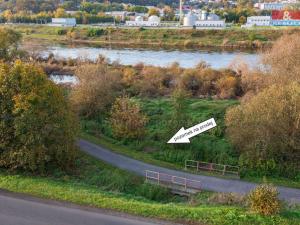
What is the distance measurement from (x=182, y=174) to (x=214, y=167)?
2.39 metres

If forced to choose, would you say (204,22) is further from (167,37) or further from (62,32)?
(62,32)

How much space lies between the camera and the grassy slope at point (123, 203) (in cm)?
1644

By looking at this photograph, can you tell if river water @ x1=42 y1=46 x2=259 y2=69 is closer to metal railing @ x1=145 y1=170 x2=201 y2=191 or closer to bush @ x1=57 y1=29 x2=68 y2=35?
bush @ x1=57 y1=29 x2=68 y2=35

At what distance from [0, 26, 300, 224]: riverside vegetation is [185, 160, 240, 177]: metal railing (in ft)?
2.19

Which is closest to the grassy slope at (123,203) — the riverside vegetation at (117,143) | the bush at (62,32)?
the riverside vegetation at (117,143)

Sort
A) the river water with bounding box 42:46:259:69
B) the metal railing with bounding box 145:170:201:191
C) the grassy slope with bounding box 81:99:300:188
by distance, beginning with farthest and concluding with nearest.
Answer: the river water with bounding box 42:46:259:69, the grassy slope with bounding box 81:99:300:188, the metal railing with bounding box 145:170:201:191

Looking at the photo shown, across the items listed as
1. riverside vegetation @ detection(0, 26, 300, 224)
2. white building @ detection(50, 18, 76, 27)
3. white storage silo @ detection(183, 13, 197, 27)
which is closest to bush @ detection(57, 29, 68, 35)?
white building @ detection(50, 18, 76, 27)

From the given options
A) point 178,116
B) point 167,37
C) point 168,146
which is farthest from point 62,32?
point 168,146

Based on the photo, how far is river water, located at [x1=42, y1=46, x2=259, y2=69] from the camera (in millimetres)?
71625

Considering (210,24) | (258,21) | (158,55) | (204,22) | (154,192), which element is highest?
(258,21)

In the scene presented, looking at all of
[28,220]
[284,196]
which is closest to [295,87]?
[284,196]

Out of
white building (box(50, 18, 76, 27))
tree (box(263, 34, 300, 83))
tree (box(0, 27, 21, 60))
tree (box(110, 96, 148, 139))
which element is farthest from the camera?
white building (box(50, 18, 76, 27))

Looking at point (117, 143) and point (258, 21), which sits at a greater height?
point (258, 21)

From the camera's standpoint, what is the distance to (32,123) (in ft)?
72.6
